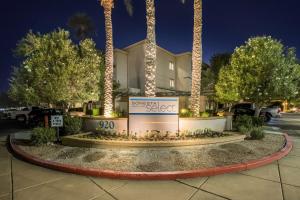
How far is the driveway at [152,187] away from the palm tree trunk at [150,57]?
19.7 ft

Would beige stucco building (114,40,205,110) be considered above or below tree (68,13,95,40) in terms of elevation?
below

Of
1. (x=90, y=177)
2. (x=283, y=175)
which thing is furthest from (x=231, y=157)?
(x=90, y=177)

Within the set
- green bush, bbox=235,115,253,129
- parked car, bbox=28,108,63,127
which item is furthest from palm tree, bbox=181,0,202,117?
parked car, bbox=28,108,63,127

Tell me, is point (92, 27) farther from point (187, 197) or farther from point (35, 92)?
point (187, 197)

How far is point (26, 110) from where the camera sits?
25000 mm

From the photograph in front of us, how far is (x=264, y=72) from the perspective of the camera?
1516 centimetres

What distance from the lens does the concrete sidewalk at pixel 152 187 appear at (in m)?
4.67

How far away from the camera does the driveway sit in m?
4.66

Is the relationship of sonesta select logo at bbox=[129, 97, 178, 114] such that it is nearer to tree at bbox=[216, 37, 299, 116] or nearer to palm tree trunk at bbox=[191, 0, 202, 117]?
palm tree trunk at bbox=[191, 0, 202, 117]

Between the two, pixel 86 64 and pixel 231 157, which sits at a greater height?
pixel 86 64

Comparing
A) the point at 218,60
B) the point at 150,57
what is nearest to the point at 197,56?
the point at 150,57

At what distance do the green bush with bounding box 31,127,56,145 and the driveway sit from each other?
2.76m

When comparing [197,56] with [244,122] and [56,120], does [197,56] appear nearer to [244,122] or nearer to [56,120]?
[244,122]

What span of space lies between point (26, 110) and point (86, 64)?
14.9 meters
